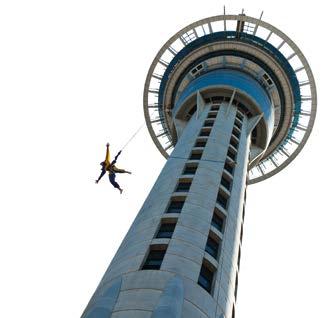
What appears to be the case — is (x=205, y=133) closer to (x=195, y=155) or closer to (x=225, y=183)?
(x=195, y=155)

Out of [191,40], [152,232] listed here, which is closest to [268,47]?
[191,40]

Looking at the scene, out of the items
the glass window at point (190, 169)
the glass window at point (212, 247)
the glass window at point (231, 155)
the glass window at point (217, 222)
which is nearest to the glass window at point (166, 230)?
the glass window at point (212, 247)

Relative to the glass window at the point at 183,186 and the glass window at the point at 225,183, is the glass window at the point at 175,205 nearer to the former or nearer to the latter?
the glass window at the point at 183,186

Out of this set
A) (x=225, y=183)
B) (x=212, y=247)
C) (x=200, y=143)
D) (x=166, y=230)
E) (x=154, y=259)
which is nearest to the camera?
(x=154, y=259)

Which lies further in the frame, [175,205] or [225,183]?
[225,183]

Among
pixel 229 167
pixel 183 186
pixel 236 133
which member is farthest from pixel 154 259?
pixel 236 133

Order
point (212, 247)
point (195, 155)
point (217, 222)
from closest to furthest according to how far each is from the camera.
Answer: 1. point (212, 247)
2. point (217, 222)
3. point (195, 155)

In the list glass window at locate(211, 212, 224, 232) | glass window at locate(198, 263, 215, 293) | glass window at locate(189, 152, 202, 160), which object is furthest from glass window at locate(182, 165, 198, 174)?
glass window at locate(198, 263, 215, 293)

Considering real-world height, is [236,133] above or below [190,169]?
above

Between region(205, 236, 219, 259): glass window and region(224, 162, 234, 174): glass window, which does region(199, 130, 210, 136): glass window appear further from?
region(205, 236, 219, 259): glass window

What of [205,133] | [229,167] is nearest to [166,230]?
[229,167]

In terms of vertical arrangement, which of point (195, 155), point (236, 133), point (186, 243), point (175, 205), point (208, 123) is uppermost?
point (208, 123)
